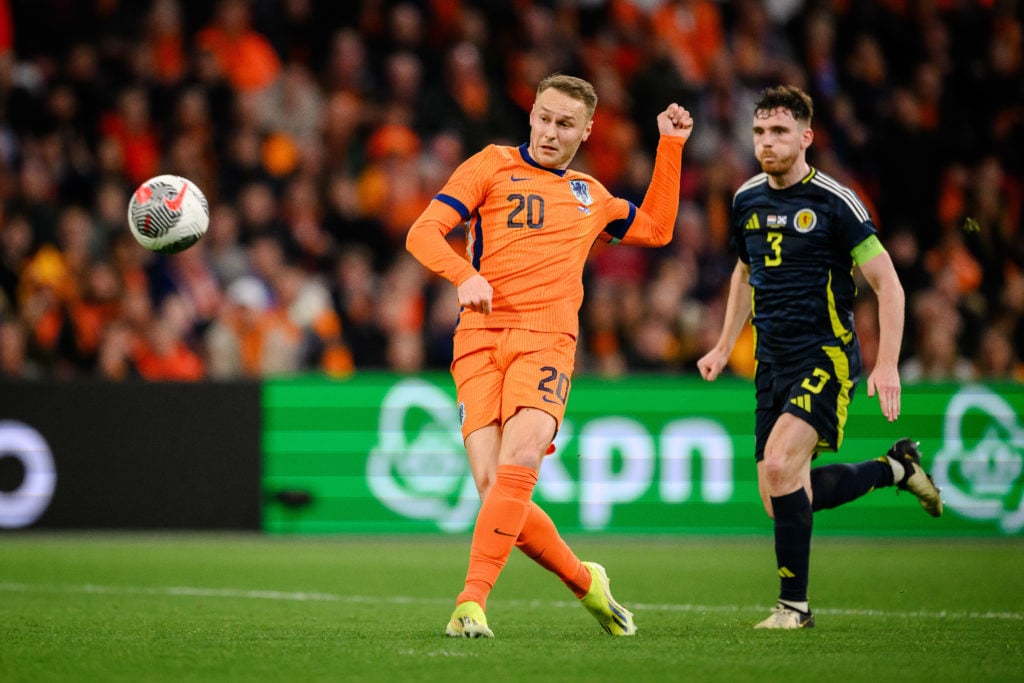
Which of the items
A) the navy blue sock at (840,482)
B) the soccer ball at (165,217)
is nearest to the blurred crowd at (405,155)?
the soccer ball at (165,217)

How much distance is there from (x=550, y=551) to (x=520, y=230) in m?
1.35

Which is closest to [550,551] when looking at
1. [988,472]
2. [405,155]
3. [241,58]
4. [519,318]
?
[519,318]

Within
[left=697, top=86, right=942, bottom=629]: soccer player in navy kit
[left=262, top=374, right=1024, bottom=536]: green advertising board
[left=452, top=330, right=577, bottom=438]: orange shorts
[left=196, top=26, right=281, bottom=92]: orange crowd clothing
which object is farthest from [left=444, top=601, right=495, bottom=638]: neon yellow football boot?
[left=196, top=26, right=281, bottom=92]: orange crowd clothing

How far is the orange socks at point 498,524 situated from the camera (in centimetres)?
588

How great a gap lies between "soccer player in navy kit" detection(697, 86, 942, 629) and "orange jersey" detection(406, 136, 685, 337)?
2.98ft

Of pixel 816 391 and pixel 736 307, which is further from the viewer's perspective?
pixel 736 307

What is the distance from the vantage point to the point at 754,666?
5.25m

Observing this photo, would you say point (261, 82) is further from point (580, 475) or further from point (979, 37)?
point (979, 37)

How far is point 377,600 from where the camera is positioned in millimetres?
8023

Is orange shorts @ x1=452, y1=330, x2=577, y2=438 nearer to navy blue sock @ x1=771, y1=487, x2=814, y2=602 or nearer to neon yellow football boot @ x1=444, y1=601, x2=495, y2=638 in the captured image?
neon yellow football boot @ x1=444, y1=601, x2=495, y2=638

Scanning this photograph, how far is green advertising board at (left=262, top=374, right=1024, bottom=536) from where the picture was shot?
479 inches

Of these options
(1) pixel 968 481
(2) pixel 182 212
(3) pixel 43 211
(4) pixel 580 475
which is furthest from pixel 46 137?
(1) pixel 968 481

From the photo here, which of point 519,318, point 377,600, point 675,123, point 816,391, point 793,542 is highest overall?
point 675,123

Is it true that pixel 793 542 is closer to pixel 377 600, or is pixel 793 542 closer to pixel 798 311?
pixel 798 311
